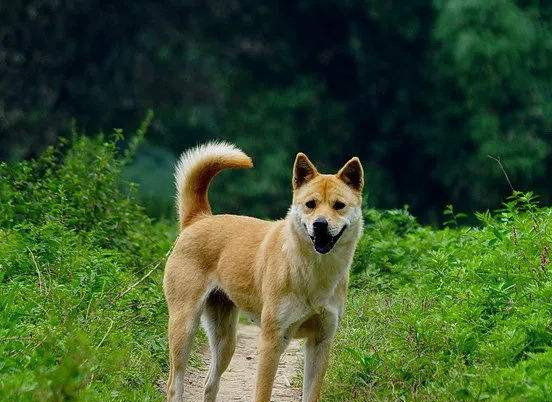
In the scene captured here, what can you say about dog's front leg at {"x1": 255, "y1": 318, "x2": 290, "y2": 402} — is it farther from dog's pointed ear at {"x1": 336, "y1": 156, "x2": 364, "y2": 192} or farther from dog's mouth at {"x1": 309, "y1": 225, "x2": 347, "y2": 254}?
dog's pointed ear at {"x1": 336, "y1": 156, "x2": 364, "y2": 192}

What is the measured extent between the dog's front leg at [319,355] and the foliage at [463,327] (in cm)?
28

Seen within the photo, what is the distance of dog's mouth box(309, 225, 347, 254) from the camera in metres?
6.93

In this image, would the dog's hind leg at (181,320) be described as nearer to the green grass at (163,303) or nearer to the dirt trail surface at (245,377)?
the green grass at (163,303)

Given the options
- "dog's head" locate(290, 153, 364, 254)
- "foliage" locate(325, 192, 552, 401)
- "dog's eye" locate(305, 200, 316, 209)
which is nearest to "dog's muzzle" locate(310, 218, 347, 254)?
"dog's head" locate(290, 153, 364, 254)

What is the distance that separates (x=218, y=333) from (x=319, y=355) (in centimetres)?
90

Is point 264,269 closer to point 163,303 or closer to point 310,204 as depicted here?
point 310,204

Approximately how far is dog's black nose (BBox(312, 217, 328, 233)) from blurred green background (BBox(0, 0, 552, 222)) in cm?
1151

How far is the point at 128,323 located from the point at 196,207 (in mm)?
1013

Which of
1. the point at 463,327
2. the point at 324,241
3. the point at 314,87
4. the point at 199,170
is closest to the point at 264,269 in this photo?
the point at 324,241

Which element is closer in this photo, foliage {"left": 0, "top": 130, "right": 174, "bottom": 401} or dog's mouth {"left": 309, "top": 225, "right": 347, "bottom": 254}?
foliage {"left": 0, "top": 130, "right": 174, "bottom": 401}

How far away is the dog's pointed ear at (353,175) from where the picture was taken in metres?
7.30

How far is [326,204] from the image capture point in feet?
23.1

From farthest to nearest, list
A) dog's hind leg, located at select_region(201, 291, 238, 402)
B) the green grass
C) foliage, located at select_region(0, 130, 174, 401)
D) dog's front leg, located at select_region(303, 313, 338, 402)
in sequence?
dog's hind leg, located at select_region(201, 291, 238, 402), dog's front leg, located at select_region(303, 313, 338, 402), the green grass, foliage, located at select_region(0, 130, 174, 401)

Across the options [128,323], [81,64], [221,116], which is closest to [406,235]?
[128,323]
